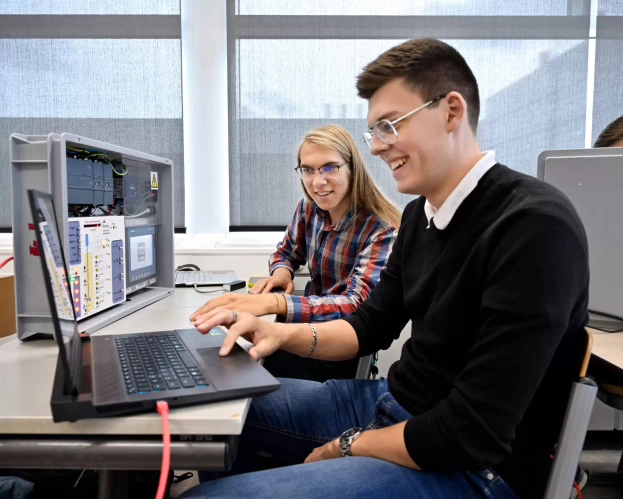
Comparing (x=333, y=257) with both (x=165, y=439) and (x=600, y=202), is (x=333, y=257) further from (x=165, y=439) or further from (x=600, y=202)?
(x=165, y=439)

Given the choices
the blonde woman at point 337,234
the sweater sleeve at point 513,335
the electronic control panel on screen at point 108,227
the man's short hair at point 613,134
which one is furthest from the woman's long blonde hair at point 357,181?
the sweater sleeve at point 513,335

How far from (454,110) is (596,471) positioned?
5.85 feet

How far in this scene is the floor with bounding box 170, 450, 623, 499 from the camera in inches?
68.7

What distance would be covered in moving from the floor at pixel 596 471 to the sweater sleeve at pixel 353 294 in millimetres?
739

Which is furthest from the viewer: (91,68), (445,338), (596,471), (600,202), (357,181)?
(91,68)

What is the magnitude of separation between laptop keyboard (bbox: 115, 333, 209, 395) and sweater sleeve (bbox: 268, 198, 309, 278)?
1014mm

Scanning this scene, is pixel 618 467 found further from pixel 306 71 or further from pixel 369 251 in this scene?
pixel 306 71

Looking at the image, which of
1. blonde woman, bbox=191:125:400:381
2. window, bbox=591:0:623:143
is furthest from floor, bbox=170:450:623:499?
window, bbox=591:0:623:143

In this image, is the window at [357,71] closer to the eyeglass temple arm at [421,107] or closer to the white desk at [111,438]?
the eyeglass temple arm at [421,107]

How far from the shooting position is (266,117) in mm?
2504

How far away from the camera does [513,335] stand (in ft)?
2.37

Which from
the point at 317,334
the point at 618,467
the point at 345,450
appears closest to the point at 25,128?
the point at 317,334

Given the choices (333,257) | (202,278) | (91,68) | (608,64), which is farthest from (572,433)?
(91,68)

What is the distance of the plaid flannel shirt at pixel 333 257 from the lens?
140 centimetres
